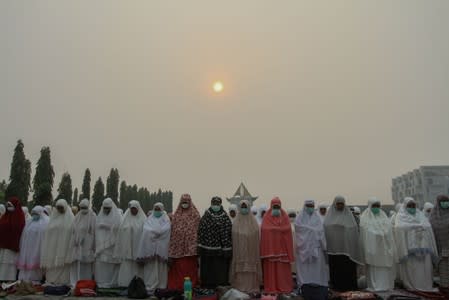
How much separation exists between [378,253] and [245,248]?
2.93 meters

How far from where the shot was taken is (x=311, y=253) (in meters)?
8.38

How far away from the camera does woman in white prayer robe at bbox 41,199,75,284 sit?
9062 mm

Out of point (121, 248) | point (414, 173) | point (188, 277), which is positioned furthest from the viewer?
point (414, 173)

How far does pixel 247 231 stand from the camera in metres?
8.68

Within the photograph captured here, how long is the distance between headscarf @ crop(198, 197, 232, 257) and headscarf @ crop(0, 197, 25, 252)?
→ 4.71 meters

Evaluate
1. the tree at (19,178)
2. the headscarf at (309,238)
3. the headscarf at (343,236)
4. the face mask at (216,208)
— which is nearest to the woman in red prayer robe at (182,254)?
the face mask at (216,208)

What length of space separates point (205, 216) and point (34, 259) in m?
4.37

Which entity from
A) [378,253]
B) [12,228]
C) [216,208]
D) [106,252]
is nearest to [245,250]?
[216,208]

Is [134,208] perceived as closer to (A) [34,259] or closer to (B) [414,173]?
(A) [34,259]

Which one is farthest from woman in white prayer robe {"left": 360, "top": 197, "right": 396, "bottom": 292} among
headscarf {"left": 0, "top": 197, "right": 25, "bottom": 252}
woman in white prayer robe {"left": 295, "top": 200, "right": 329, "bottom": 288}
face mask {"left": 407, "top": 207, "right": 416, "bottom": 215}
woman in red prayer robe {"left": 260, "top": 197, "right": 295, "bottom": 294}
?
headscarf {"left": 0, "top": 197, "right": 25, "bottom": 252}

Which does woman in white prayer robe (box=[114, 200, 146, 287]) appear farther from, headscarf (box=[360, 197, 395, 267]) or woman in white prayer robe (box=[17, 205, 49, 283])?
headscarf (box=[360, 197, 395, 267])

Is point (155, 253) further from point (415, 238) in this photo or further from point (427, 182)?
point (427, 182)

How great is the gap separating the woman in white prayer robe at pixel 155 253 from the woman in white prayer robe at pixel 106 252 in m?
0.75

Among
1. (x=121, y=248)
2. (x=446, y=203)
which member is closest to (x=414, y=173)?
(x=446, y=203)
